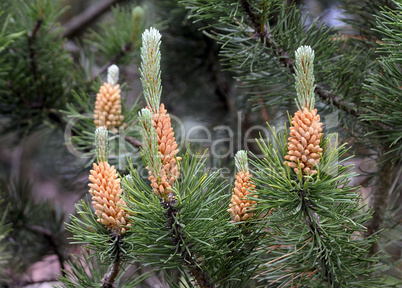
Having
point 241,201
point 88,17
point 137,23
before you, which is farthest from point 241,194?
point 88,17

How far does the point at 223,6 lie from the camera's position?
57cm

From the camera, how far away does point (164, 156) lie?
426 mm

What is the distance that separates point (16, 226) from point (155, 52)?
1.96 feet

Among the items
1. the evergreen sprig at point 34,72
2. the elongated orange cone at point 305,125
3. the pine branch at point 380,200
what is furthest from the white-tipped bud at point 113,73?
the pine branch at point 380,200

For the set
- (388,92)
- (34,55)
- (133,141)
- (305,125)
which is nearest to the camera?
(305,125)

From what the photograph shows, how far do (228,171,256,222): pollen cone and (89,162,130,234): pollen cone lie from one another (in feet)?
A: 0.40

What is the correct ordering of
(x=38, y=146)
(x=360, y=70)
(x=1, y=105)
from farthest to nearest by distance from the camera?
(x=38, y=146) < (x=1, y=105) < (x=360, y=70)

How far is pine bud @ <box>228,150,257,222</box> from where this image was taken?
462mm

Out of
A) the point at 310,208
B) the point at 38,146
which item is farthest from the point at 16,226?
the point at 38,146

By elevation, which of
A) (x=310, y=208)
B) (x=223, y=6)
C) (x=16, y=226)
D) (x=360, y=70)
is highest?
(x=223, y=6)

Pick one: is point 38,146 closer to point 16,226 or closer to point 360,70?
point 16,226

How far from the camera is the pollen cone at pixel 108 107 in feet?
2.07

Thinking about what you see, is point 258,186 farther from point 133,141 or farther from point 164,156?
point 133,141

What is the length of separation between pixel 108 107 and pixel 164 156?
0.25 m
